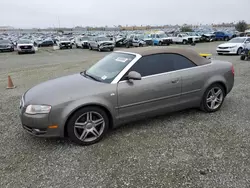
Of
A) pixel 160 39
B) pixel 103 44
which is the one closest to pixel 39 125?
pixel 103 44

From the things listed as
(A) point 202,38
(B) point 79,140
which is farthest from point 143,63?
(A) point 202,38

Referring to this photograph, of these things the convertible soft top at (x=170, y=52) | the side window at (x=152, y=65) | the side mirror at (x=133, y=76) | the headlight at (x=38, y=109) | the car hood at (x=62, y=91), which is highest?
the convertible soft top at (x=170, y=52)

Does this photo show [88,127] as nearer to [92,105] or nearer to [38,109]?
[92,105]

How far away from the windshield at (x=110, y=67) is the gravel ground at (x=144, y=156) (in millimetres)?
1035

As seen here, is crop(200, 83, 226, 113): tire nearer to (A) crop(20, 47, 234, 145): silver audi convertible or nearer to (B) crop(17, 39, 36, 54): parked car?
(A) crop(20, 47, 234, 145): silver audi convertible

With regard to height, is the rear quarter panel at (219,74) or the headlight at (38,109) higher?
the rear quarter panel at (219,74)

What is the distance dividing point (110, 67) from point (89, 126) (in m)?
1.25

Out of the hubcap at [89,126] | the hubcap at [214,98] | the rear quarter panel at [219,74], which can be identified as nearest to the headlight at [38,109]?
the hubcap at [89,126]

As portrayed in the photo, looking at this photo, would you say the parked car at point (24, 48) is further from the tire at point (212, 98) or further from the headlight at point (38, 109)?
the tire at point (212, 98)

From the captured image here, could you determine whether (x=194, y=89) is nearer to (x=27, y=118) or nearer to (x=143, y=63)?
(x=143, y=63)

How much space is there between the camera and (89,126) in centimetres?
348

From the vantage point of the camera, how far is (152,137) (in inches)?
145

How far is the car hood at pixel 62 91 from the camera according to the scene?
10.9 ft

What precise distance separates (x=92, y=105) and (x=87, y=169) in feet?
3.24
